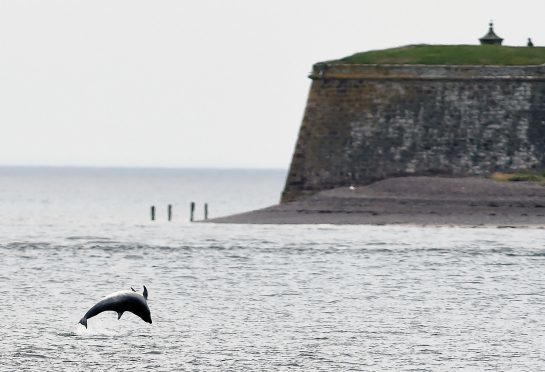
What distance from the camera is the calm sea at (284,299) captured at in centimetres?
2334

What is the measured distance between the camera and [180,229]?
60.8m

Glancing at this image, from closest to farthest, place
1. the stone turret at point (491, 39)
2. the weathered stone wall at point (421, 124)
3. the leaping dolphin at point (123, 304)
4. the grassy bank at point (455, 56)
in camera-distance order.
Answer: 1. the leaping dolphin at point (123, 304)
2. the weathered stone wall at point (421, 124)
3. the grassy bank at point (455, 56)
4. the stone turret at point (491, 39)

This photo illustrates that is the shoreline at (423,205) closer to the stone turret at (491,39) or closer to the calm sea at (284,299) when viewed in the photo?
the calm sea at (284,299)

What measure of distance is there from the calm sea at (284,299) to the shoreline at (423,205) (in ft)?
1.99

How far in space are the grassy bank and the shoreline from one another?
5.90m

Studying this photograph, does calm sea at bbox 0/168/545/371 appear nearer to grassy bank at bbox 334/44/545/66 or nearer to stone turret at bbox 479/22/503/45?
grassy bank at bbox 334/44/545/66

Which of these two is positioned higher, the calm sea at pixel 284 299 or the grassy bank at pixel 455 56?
the grassy bank at pixel 455 56

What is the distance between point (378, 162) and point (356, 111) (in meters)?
2.61

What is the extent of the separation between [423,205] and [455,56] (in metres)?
9.45

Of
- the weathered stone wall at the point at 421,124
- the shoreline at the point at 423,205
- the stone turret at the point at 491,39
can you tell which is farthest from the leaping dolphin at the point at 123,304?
the stone turret at the point at 491,39

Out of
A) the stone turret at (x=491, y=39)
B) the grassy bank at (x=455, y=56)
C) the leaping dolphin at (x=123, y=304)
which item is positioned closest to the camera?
the leaping dolphin at (x=123, y=304)

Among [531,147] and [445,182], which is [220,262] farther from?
[531,147]

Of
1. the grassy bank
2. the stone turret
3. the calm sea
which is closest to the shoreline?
the calm sea

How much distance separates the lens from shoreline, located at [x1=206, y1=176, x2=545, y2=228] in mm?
55219
